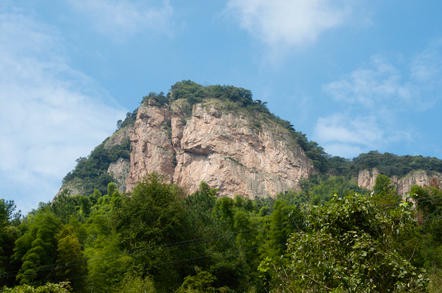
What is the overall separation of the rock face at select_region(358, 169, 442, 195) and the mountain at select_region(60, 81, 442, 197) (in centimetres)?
17

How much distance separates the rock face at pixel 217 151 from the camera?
296 feet

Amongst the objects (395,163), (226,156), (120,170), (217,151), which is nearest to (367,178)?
(395,163)

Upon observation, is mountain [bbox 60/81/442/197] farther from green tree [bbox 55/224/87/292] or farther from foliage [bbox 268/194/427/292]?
foliage [bbox 268/194/427/292]

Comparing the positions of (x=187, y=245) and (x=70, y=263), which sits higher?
(x=187, y=245)

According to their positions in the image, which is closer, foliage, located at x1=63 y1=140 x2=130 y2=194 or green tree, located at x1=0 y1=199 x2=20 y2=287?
green tree, located at x1=0 y1=199 x2=20 y2=287

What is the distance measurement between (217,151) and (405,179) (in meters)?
35.8

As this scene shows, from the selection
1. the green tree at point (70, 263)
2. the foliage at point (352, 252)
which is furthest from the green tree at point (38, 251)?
the foliage at point (352, 252)

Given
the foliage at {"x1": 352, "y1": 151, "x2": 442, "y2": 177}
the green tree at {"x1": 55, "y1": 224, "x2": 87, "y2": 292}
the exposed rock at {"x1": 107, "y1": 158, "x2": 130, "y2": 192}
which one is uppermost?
the foliage at {"x1": 352, "y1": 151, "x2": 442, "y2": 177}

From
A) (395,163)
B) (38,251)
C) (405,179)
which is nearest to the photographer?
(38,251)

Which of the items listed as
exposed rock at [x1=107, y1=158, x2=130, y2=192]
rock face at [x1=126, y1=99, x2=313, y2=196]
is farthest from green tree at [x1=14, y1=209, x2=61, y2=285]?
exposed rock at [x1=107, y1=158, x2=130, y2=192]

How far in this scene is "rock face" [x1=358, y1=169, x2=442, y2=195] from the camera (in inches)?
3836

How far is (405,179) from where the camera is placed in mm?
99562

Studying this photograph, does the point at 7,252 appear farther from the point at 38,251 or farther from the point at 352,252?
the point at 352,252

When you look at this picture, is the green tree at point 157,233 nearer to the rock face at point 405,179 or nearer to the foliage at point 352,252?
the foliage at point 352,252
